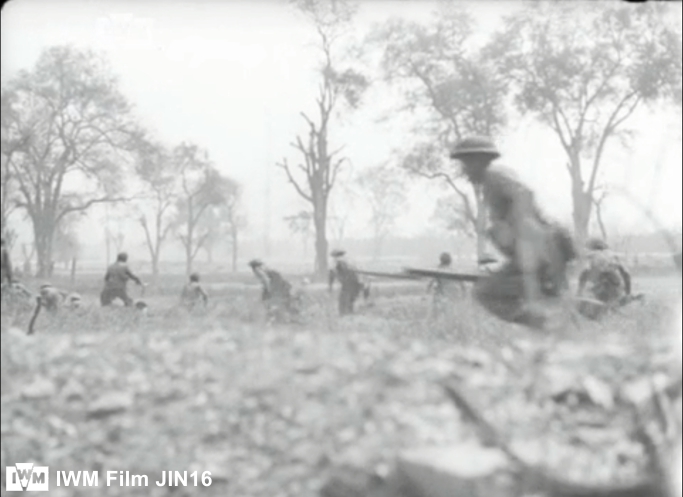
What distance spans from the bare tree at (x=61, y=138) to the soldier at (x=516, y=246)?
1.48m

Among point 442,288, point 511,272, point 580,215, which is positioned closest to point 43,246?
point 442,288

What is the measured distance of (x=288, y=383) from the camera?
3225 mm

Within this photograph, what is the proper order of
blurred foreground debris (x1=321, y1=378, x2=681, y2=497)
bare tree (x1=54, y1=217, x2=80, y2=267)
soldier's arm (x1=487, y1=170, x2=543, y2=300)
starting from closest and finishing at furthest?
blurred foreground debris (x1=321, y1=378, x2=681, y2=497)
soldier's arm (x1=487, y1=170, x2=543, y2=300)
bare tree (x1=54, y1=217, x2=80, y2=267)

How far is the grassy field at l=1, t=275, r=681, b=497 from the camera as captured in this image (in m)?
3.12

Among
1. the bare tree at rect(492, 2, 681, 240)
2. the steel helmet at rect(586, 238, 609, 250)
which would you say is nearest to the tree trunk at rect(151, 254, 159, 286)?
the bare tree at rect(492, 2, 681, 240)

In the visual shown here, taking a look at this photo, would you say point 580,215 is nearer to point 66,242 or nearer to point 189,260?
point 189,260

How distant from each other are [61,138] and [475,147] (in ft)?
5.73

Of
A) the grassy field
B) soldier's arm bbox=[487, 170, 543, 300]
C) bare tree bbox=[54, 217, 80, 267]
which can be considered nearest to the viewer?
the grassy field

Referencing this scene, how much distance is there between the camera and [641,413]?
3.16 metres

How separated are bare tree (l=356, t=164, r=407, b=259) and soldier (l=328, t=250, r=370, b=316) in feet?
0.48

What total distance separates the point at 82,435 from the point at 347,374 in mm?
1032

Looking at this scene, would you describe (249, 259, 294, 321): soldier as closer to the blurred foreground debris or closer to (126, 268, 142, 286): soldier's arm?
(126, 268, 142, 286): soldier's arm

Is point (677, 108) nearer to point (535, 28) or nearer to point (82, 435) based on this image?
point (535, 28)

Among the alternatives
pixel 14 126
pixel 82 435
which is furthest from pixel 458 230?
pixel 14 126
